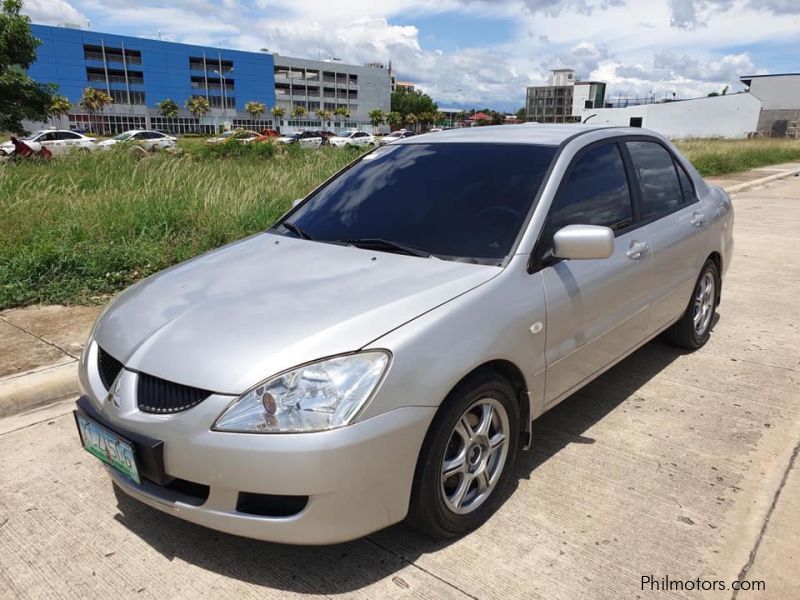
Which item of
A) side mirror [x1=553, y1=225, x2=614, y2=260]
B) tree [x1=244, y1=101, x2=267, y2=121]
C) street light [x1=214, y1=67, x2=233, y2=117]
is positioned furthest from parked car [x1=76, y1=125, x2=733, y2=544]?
street light [x1=214, y1=67, x2=233, y2=117]

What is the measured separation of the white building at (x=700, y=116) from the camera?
73.3 metres

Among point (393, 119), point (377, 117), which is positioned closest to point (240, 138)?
point (393, 119)

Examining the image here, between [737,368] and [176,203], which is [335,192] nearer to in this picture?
[737,368]

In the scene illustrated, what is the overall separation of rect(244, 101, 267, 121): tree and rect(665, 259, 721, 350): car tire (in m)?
99.9

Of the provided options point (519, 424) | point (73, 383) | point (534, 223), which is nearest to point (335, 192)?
point (534, 223)

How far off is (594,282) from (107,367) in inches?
90.3

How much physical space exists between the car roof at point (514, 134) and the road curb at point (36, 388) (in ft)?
8.54

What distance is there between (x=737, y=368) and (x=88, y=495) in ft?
13.5

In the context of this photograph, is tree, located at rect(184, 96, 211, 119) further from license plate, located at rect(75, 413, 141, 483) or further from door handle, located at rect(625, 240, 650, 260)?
license plate, located at rect(75, 413, 141, 483)

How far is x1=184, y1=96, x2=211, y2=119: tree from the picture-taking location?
91.2 m

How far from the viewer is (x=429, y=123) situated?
4929 inches

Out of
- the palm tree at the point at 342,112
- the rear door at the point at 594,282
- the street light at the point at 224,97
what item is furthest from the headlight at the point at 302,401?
the palm tree at the point at 342,112

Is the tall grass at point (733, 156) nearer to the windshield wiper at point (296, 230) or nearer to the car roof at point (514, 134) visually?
the car roof at point (514, 134)

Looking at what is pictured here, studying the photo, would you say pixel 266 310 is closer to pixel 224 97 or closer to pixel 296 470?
pixel 296 470
